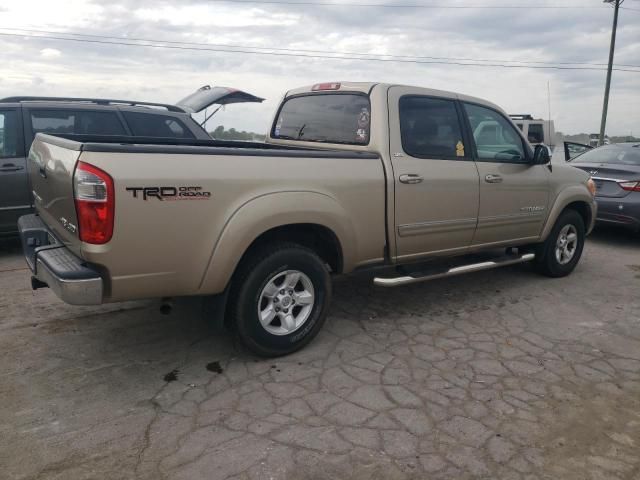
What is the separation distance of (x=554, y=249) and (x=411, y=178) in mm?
2539

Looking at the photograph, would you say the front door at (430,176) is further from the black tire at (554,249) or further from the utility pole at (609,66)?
the utility pole at (609,66)

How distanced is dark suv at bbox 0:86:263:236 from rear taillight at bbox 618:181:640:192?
591 centimetres

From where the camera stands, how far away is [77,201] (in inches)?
112

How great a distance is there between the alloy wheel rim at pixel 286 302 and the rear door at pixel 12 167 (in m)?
3.96

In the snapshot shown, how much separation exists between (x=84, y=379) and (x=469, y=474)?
7.69 feet

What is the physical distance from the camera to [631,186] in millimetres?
7648

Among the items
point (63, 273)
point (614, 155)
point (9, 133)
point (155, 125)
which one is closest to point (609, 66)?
point (614, 155)

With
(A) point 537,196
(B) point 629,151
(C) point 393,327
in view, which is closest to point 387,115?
(C) point 393,327

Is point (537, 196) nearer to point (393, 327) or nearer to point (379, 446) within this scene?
point (393, 327)

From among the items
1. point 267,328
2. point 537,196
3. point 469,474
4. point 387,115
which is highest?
point 387,115

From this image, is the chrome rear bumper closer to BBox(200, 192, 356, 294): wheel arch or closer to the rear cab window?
BBox(200, 192, 356, 294): wheel arch

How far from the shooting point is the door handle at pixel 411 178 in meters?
4.09

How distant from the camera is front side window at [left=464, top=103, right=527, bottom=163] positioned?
481 cm

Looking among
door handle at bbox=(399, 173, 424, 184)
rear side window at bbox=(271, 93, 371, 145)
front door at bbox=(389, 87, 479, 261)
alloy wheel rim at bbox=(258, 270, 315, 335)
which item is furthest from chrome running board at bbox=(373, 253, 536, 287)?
rear side window at bbox=(271, 93, 371, 145)
